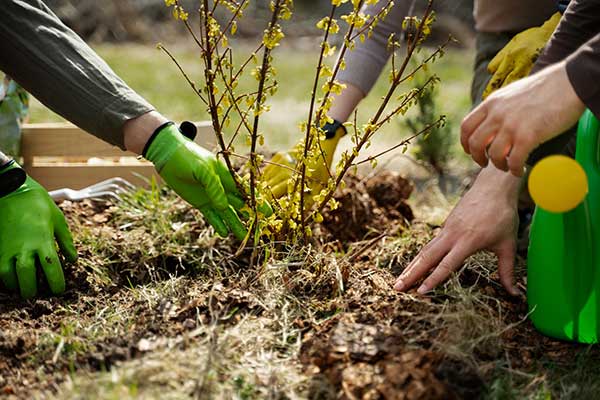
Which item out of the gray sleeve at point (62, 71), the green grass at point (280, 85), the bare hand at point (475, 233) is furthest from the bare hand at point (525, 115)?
the green grass at point (280, 85)

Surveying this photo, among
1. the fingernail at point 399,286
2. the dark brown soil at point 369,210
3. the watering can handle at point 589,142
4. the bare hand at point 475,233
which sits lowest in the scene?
the dark brown soil at point 369,210

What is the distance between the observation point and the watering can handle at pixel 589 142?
1542mm

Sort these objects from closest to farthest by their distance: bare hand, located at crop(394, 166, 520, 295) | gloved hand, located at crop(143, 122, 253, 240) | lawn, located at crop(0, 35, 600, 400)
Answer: lawn, located at crop(0, 35, 600, 400)
bare hand, located at crop(394, 166, 520, 295)
gloved hand, located at crop(143, 122, 253, 240)

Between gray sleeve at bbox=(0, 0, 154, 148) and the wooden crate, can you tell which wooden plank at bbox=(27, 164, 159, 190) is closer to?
the wooden crate

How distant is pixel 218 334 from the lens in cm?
142

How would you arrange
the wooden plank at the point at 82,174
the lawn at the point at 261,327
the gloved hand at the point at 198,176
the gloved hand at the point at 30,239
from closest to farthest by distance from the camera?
the lawn at the point at 261,327 → the gloved hand at the point at 30,239 → the gloved hand at the point at 198,176 → the wooden plank at the point at 82,174

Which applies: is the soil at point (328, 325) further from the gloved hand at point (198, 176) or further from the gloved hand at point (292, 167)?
the gloved hand at point (292, 167)

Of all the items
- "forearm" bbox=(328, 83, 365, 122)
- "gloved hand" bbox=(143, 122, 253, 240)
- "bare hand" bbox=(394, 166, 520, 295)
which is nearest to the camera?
"bare hand" bbox=(394, 166, 520, 295)

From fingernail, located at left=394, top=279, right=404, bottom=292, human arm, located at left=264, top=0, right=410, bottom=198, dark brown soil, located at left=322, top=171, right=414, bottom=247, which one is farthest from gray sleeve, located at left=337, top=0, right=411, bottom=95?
fingernail, located at left=394, top=279, right=404, bottom=292

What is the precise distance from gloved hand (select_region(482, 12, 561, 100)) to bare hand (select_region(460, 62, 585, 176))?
0.55 metres

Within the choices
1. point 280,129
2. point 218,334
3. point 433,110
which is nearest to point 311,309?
point 218,334

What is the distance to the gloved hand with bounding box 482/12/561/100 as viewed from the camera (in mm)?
1957

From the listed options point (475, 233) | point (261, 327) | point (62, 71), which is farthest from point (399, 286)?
point (62, 71)

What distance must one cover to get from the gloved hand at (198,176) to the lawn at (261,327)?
0.41ft
